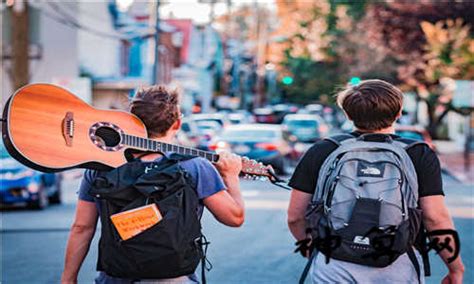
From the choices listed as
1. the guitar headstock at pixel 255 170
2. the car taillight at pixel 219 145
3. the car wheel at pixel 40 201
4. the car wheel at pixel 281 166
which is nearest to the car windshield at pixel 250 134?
the car taillight at pixel 219 145

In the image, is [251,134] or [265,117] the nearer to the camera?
[251,134]

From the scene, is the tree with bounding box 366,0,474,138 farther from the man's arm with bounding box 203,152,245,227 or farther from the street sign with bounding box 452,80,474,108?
the man's arm with bounding box 203,152,245,227

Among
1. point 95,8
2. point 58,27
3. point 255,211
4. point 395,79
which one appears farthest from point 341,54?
point 255,211

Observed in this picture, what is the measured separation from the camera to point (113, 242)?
377 cm

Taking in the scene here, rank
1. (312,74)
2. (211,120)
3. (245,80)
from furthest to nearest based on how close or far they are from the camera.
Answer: (245,80)
(312,74)
(211,120)

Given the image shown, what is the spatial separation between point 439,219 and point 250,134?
19453 mm

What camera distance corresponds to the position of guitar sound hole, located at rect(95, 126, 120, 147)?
4.04 m

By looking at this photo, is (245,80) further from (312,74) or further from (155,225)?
(155,225)

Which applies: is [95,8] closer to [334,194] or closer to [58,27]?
[58,27]

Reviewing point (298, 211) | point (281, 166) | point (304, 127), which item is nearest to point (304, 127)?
point (304, 127)

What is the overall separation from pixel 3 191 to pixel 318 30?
51762 millimetres

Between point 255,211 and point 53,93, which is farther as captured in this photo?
point 255,211

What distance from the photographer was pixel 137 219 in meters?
3.66

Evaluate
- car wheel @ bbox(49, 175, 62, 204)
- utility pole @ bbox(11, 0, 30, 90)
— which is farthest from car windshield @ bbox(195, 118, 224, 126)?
car wheel @ bbox(49, 175, 62, 204)
